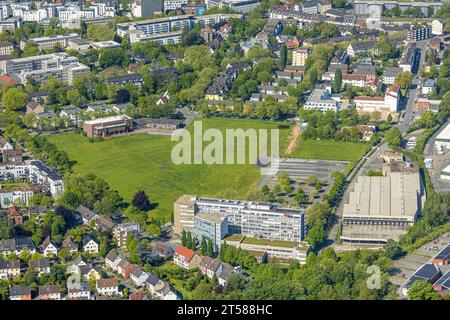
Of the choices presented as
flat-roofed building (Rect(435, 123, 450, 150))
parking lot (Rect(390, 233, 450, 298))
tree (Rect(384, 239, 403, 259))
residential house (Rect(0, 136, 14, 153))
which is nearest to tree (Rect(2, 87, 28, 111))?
residential house (Rect(0, 136, 14, 153))

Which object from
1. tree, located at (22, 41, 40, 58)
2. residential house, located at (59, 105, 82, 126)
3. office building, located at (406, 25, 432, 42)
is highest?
office building, located at (406, 25, 432, 42)

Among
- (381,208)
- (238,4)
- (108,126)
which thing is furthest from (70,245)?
(238,4)

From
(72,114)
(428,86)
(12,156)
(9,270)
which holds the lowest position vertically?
(9,270)

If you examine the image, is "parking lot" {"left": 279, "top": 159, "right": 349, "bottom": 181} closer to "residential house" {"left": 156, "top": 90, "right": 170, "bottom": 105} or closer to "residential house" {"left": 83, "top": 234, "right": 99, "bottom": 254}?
"residential house" {"left": 83, "top": 234, "right": 99, "bottom": 254}

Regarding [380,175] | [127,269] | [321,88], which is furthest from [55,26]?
[127,269]

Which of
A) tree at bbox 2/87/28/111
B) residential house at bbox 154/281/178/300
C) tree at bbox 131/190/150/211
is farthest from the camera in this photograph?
tree at bbox 2/87/28/111

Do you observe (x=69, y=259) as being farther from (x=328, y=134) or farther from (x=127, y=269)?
(x=328, y=134)

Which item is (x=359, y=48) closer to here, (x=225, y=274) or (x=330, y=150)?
(x=330, y=150)

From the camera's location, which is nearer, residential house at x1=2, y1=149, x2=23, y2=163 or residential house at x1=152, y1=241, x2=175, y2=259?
residential house at x1=152, y1=241, x2=175, y2=259
